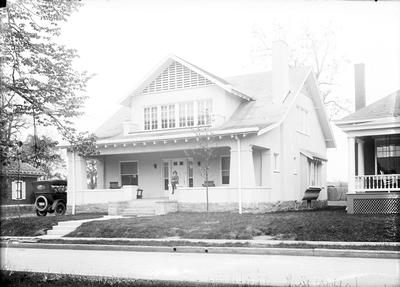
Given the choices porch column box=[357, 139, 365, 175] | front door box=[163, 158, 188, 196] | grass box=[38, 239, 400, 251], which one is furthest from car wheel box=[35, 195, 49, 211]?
porch column box=[357, 139, 365, 175]

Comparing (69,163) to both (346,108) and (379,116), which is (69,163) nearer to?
(379,116)

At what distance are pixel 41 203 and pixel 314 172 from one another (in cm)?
1530

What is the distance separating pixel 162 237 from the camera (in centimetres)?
1614

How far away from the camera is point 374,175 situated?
20.9 m

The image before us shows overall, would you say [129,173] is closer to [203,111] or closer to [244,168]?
[203,111]

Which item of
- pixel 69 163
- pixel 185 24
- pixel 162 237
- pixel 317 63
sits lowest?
pixel 162 237

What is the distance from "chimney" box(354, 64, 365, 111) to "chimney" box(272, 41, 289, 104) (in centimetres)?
426

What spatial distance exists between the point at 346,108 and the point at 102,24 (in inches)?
1159

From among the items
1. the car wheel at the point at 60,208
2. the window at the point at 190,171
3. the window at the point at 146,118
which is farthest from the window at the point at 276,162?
the car wheel at the point at 60,208

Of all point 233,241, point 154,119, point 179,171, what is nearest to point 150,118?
point 154,119

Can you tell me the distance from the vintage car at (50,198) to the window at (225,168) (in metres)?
7.95

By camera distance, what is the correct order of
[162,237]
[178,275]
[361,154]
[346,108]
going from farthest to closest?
[346,108] → [361,154] → [162,237] → [178,275]

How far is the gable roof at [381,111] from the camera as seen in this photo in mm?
20266

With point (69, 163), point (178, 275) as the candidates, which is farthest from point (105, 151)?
point (178, 275)
